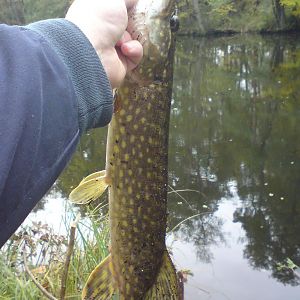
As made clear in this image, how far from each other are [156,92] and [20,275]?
7.62 ft

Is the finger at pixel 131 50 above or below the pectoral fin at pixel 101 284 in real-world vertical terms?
above

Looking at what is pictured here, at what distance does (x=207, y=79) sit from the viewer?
17.9 m

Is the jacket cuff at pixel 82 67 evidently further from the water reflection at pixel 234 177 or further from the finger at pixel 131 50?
the water reflection at pixel 234 177

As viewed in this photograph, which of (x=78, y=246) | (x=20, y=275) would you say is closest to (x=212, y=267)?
(x=78, y=246)

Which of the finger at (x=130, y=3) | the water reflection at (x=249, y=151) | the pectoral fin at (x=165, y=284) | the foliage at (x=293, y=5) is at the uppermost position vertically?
the finger at (x=130, y=3)

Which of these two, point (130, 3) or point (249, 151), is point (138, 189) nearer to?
point (130, 3)

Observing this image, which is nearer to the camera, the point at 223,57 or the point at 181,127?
the point at 181,127

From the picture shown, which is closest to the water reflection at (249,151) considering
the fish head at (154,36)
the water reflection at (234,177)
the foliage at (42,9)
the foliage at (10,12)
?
the water reflection at (234,177)

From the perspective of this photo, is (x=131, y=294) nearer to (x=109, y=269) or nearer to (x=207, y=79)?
(x=109, y=269)

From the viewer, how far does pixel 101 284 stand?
2.44m

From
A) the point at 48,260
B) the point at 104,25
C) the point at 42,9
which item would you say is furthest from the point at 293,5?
the point at 104,25

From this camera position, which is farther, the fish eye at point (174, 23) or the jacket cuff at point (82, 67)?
the fish eye at point (174, 23)

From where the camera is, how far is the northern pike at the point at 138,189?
2295 mm

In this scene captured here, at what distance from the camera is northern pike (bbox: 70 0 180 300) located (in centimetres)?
229
